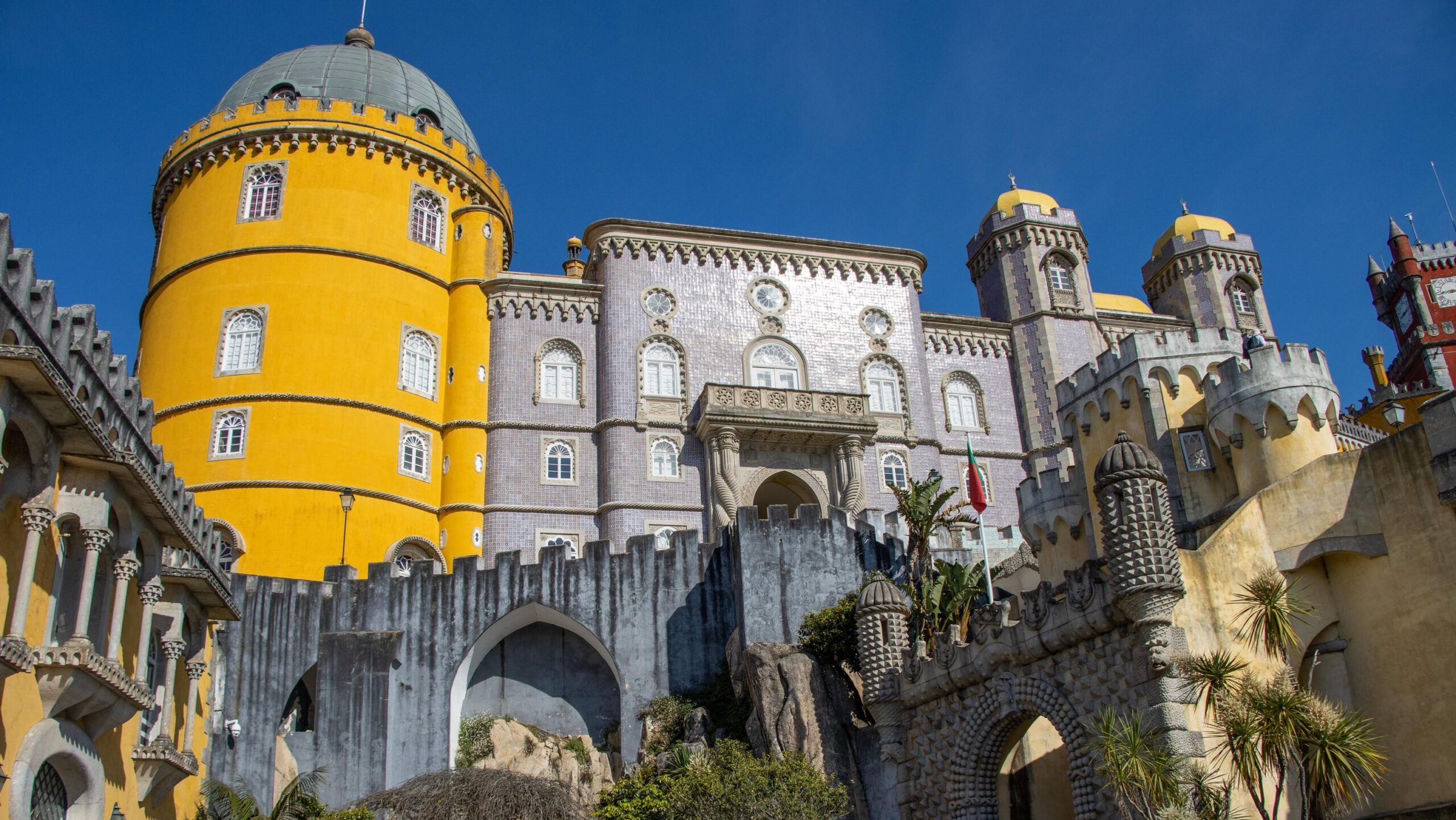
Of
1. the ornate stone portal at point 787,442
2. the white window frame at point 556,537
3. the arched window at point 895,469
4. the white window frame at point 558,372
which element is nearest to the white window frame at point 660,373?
the ornate stone portal at point 787,442

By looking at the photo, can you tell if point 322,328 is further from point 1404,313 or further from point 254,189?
point 1404,313

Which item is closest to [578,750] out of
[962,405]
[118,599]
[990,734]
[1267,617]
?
[990,734]

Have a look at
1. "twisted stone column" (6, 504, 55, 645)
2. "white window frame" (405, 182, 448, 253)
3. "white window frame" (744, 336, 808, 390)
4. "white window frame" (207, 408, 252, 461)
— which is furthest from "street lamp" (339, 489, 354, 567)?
"twisted stone column" (6, 504, 55, 645)

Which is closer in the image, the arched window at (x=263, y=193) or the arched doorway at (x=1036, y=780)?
the arched doorway at (x=1036, y=780)

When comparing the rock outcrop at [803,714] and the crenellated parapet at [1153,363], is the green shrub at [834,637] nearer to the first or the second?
the rock outcrop at [803,714]

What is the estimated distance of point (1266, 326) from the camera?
47.6 m

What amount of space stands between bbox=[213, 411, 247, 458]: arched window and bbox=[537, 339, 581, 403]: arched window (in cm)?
839

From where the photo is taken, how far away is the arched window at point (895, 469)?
1539 inches

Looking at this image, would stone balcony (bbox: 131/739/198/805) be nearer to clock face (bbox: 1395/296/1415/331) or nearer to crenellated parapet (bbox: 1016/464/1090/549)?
crenellated parapet (bbox: 1016/464/1090/549)

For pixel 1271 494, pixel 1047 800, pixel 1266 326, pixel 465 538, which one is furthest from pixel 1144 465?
pixel 1266 326

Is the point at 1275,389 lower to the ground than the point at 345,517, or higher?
lower

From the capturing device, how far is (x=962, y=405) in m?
42.6

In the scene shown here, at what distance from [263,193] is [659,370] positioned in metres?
13.1

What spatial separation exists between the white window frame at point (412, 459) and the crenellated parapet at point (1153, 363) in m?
18.4
